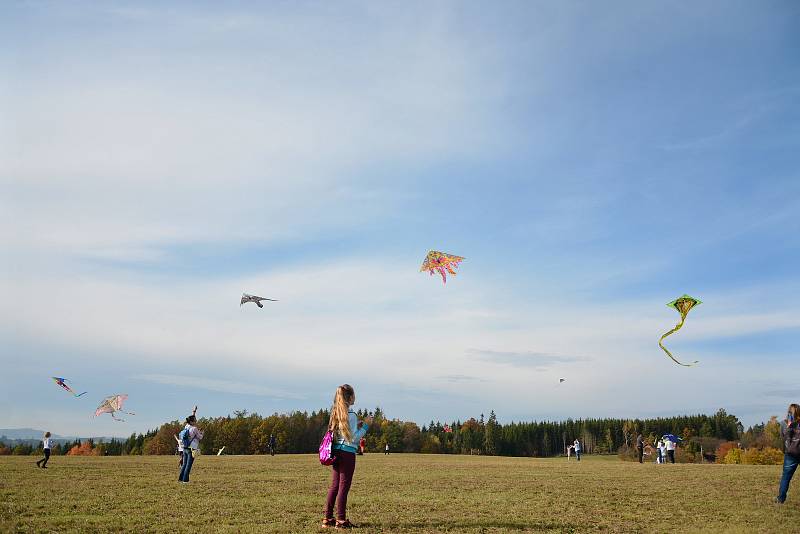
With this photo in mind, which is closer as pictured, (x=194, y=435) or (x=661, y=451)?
(x=194, y=435)

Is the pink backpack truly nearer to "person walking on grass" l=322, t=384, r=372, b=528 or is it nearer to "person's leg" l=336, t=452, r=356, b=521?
"person walking on grass" l=322, t=384, r=372, b=528

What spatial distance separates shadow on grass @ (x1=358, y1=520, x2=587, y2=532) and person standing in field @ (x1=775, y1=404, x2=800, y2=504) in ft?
23.3

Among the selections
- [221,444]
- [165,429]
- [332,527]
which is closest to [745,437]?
[221,444]

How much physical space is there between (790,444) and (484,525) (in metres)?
9.36

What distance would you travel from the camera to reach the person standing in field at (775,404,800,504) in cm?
1539

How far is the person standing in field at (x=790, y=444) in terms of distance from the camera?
1539cm

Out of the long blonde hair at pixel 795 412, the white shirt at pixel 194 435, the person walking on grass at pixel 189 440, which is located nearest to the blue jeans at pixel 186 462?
the person walking on grass at pixel 189 440

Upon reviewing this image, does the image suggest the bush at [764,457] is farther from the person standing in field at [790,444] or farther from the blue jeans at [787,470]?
the person standing in field at [790,444]

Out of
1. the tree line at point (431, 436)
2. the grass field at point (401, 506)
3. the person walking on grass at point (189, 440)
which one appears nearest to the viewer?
the grass field at point (401, 506)

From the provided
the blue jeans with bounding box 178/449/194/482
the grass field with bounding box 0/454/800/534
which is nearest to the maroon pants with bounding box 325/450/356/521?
the grass field with bounding box 0/454/800/534

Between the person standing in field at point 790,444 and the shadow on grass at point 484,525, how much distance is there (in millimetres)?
7092

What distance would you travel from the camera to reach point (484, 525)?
480 inches

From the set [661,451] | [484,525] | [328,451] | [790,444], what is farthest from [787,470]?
[661,451]

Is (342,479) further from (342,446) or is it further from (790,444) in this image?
(790,444)
